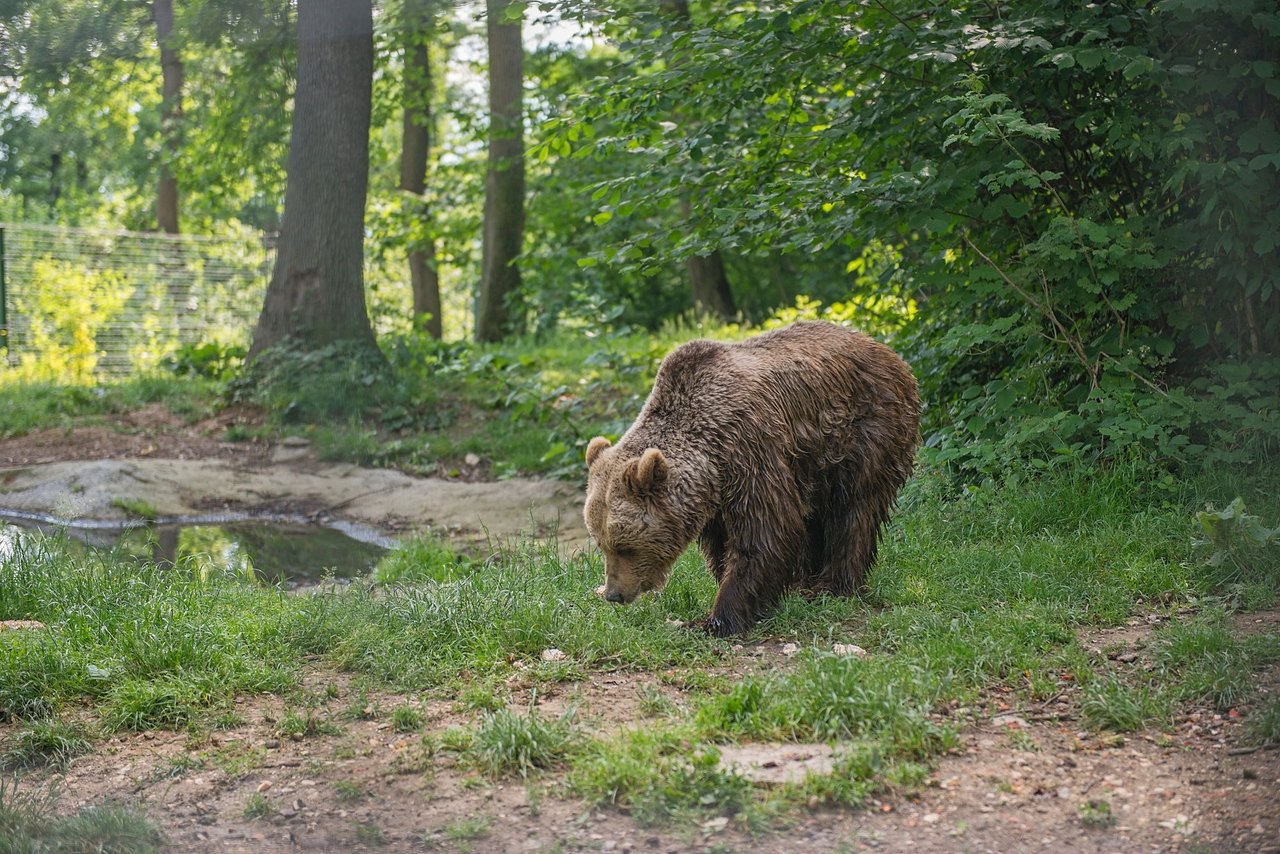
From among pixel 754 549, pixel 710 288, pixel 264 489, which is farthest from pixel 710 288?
pixel 754 549

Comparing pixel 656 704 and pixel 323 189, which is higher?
pixel 323 189

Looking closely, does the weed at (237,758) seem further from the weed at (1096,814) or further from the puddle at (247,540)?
the puddle at (247,540)

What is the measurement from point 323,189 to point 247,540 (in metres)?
4.99

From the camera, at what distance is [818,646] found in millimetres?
4816

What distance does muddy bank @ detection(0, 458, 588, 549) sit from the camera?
915 centimetres

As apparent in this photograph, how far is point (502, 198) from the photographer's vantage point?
1552 cm

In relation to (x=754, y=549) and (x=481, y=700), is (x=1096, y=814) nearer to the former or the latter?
(x=754, y=549)

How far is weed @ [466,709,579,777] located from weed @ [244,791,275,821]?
0.64m

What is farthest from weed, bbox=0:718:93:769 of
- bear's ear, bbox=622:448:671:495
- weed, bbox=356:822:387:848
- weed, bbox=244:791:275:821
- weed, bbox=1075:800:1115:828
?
weed, bbox=1075:800:1115:828

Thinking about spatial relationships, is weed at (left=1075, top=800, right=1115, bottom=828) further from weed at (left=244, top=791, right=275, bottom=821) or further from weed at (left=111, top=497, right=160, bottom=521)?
weed at (left=111, top=497, right=160, bottom=521)

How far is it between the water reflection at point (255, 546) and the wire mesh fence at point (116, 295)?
279 inches

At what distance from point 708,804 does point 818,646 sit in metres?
1.45

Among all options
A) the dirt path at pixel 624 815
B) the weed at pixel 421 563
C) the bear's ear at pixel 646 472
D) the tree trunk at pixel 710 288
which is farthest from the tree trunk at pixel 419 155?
the dirt path at pixel 624 815

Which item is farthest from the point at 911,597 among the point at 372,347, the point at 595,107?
the point at 372,347
